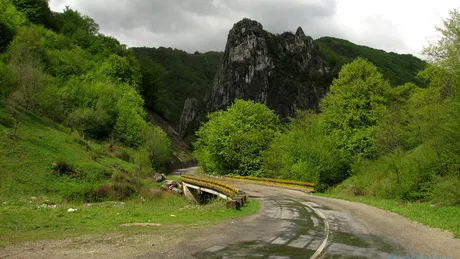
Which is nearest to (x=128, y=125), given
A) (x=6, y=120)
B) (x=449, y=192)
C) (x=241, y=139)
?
(x=241, y=139)

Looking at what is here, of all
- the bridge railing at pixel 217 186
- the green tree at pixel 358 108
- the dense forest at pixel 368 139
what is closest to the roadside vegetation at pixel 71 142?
the bridge railing at pixel 217 186

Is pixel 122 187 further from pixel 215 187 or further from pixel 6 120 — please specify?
pixel 6 120

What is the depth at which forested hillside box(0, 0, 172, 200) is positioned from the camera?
31.4 metres

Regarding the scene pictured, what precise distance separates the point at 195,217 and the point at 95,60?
8225cm

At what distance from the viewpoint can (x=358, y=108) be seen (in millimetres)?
40125

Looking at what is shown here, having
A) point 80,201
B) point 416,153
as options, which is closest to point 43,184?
point 80,201

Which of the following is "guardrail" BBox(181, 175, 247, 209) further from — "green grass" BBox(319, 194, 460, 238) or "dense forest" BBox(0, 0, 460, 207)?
"green grass" BBox(319, 194, 460, 238)

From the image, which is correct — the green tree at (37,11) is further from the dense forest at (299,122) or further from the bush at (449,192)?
the bush at (449,192)

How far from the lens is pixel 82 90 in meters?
67.9

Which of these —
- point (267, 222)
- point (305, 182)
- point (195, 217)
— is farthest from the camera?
point (305, 182)

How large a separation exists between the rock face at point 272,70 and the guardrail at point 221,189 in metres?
100

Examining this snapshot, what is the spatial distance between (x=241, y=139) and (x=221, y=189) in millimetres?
24447

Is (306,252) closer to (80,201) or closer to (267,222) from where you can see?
(267,222)

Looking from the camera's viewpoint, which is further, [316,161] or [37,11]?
[37,11]
